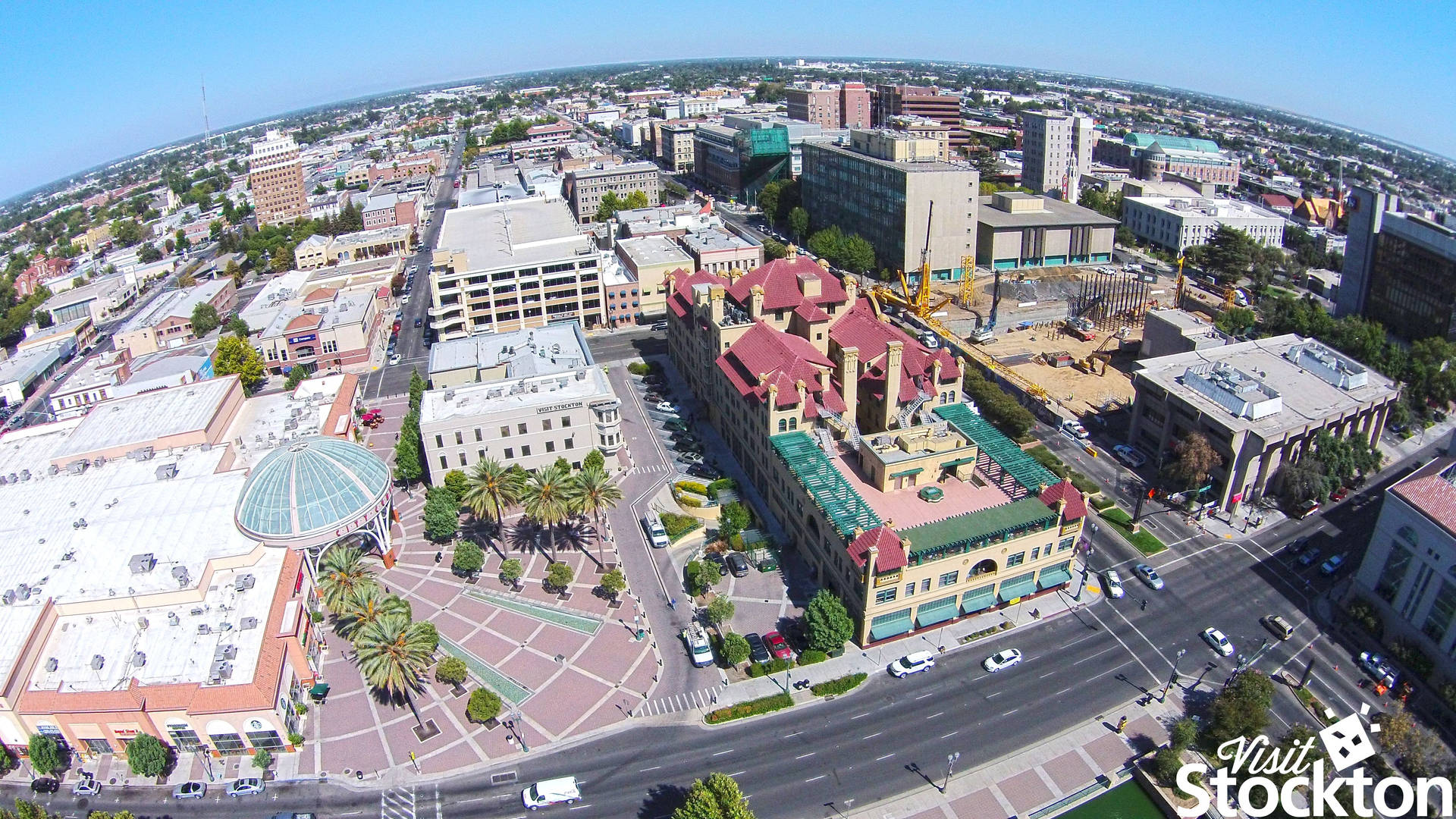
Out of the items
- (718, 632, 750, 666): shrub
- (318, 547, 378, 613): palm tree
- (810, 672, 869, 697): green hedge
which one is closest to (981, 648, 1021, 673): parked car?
(810, 672, 869, 697): green hedge

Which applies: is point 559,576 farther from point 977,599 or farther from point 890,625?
point 977,599

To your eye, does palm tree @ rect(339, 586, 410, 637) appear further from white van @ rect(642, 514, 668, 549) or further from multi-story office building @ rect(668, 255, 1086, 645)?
multi-story office building @ rect(668, 255, 1086, 645)

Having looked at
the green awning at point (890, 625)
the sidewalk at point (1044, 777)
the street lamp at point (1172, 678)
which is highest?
the green awning at point (890, 625)

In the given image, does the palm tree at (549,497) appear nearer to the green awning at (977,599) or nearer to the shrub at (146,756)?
the shrub at (146,756)

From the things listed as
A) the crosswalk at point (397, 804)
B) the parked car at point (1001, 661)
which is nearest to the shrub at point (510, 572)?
the crosswalk at point (397, 804)

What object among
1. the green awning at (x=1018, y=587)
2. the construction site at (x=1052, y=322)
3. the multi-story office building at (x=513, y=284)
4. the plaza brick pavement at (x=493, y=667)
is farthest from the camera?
the multi-story office building at (x=513, y=284)
